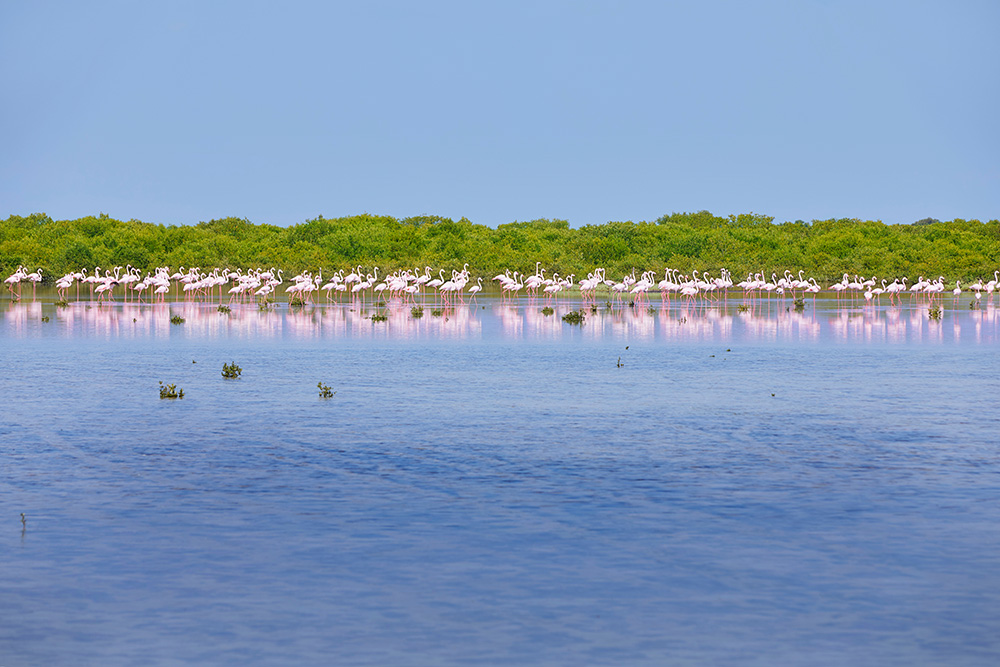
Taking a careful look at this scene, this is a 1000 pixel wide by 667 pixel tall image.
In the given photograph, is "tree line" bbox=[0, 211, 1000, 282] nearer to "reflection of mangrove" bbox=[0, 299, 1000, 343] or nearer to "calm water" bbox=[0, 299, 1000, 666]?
"reflection of mangrove" bbox=[0, 299, 1000, 343]

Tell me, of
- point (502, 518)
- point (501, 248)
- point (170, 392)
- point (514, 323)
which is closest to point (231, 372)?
point (170, 392)

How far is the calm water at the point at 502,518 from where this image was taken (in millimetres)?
7621

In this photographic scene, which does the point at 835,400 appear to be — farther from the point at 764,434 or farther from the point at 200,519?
the point at 200,519

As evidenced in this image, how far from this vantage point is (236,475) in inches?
493

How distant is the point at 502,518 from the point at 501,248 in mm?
Result: 83420

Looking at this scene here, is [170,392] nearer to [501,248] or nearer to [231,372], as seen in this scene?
[231,372]

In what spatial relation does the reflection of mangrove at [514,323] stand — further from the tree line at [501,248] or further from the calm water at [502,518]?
the tree line at [501,248]

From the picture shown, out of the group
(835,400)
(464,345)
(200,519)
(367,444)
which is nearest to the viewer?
(200,519)

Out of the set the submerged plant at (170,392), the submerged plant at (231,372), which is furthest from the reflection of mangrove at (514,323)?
the submerged plant at (170,392)

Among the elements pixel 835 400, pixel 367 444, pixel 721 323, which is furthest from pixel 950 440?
pixel 721 323

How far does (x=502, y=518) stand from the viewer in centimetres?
1059

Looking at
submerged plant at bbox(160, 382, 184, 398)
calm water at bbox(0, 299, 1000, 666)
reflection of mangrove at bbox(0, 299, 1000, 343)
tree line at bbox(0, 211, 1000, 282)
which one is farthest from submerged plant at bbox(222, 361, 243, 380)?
tree line at bbox(0, 211, 1000, 282)

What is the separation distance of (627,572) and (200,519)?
160 inches

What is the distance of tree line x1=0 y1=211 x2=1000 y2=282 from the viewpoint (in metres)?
83.8
